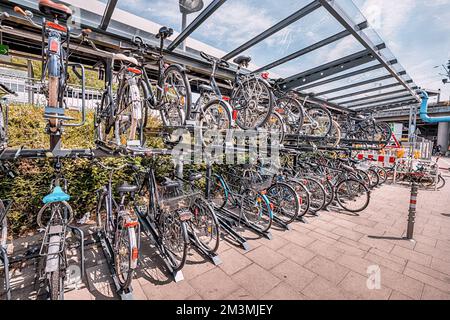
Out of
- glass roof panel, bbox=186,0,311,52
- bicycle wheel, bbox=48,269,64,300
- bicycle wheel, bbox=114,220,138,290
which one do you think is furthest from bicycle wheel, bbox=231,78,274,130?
bicycle wheel, bbox=48,269,64,300

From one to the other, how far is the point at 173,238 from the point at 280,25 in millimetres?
3843

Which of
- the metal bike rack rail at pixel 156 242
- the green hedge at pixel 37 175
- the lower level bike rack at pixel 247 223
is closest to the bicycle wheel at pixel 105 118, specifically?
the green hedge at pixel 37 175

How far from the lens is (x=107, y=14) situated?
118 inches

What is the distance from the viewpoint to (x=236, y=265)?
108 inches

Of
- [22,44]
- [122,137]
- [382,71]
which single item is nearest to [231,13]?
[122,137]

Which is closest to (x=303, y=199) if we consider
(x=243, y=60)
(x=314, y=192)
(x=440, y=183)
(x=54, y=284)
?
(x=314, y=192)

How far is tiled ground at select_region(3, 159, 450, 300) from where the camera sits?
2.27 m

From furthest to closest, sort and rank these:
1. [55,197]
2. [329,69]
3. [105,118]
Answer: [329,69], [105,118], [55,197]

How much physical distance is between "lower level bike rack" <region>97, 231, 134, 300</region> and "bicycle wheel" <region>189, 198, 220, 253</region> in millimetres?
1080

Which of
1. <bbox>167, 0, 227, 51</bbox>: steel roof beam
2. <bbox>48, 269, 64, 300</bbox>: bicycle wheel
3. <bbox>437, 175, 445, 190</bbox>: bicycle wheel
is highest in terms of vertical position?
<bbox>167, 0, 227, 51</bbox>: steel roof beam

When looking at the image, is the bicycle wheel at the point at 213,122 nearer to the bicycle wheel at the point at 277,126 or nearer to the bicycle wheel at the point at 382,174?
the bicycle wheel at the point at 277,126

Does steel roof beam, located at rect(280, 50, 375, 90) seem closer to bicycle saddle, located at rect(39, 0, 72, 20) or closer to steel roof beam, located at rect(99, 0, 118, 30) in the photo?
steel roof beam, located at rect(99, 0, 118, 30)

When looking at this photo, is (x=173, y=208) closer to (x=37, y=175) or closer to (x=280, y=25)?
(x=37, y=175)

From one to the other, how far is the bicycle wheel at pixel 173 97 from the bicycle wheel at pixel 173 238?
135 centimetres
